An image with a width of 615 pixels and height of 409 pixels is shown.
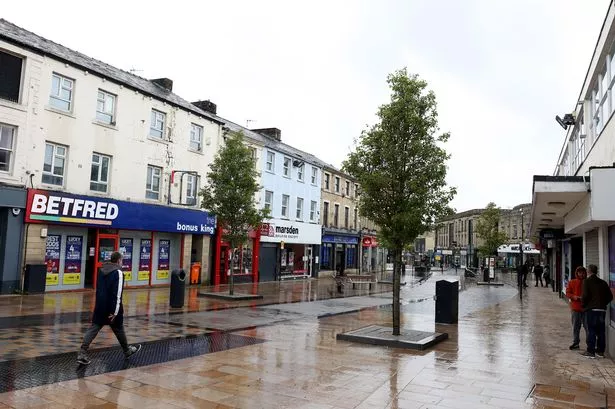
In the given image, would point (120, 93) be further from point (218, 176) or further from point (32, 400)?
point (32, 400)

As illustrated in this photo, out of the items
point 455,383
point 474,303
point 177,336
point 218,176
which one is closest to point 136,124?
point 218,176

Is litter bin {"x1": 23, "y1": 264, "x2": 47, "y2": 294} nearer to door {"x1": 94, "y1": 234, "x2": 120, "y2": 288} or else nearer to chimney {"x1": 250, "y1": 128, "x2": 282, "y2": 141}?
door {"x1": 94, "y1": 234, "x2": 120, "y2": 288}

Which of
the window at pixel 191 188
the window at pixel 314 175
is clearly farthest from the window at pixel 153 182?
the window at pixel 314 175

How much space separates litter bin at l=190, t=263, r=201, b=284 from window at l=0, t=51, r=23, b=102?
11.0 meters

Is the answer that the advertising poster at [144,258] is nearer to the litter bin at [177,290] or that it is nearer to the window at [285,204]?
the litter bin at [177,290]

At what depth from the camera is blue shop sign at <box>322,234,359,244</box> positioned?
38375mm

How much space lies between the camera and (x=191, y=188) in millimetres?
24484

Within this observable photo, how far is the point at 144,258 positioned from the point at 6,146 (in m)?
7.72

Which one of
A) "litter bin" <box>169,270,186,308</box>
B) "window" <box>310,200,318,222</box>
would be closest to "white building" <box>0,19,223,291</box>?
"litter bin" <box>169,270,186,308</box>

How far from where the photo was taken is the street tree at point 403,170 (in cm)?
1021

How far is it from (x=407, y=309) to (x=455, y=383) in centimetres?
1028

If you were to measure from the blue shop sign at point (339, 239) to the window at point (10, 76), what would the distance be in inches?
983

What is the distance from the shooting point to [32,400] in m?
5.37

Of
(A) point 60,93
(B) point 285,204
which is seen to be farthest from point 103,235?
(B) point 285,204
